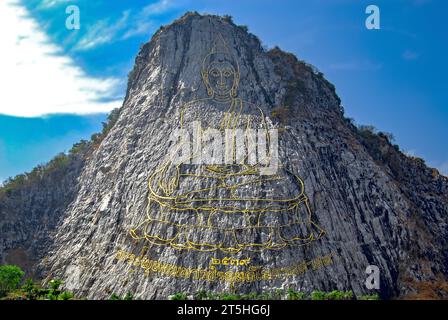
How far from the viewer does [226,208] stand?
139ft

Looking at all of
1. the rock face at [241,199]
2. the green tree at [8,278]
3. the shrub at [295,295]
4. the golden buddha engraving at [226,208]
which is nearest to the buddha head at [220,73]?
the rock face at [241,199]

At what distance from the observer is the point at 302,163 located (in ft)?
150

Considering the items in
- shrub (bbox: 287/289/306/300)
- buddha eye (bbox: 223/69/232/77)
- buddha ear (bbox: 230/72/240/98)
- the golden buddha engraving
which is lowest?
shrub (bbox: 287/289/306/300)

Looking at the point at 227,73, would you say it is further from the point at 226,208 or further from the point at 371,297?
the point at 371,297

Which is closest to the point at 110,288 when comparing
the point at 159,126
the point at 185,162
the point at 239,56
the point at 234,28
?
the point at 185,162

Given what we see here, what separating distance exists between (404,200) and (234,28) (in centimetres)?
2505

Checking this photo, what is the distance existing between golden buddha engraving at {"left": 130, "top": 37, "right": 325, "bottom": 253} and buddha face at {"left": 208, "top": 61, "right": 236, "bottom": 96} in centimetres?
466

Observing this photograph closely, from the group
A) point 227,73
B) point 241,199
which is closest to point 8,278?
point 241,199

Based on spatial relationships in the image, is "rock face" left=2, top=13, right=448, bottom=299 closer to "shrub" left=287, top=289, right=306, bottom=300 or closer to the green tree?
"shrub" left=287, top=289, right=306, bottom=300

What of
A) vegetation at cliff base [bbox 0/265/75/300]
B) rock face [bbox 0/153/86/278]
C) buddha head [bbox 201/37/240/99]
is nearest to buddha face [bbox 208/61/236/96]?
buddha head [bbox 201/37/240/99]

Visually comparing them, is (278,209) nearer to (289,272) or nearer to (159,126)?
(289,272)

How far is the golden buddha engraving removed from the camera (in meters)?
40.6

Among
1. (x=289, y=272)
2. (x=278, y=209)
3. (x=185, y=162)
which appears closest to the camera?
(x=289, y=272)

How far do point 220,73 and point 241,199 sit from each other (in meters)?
15.1
